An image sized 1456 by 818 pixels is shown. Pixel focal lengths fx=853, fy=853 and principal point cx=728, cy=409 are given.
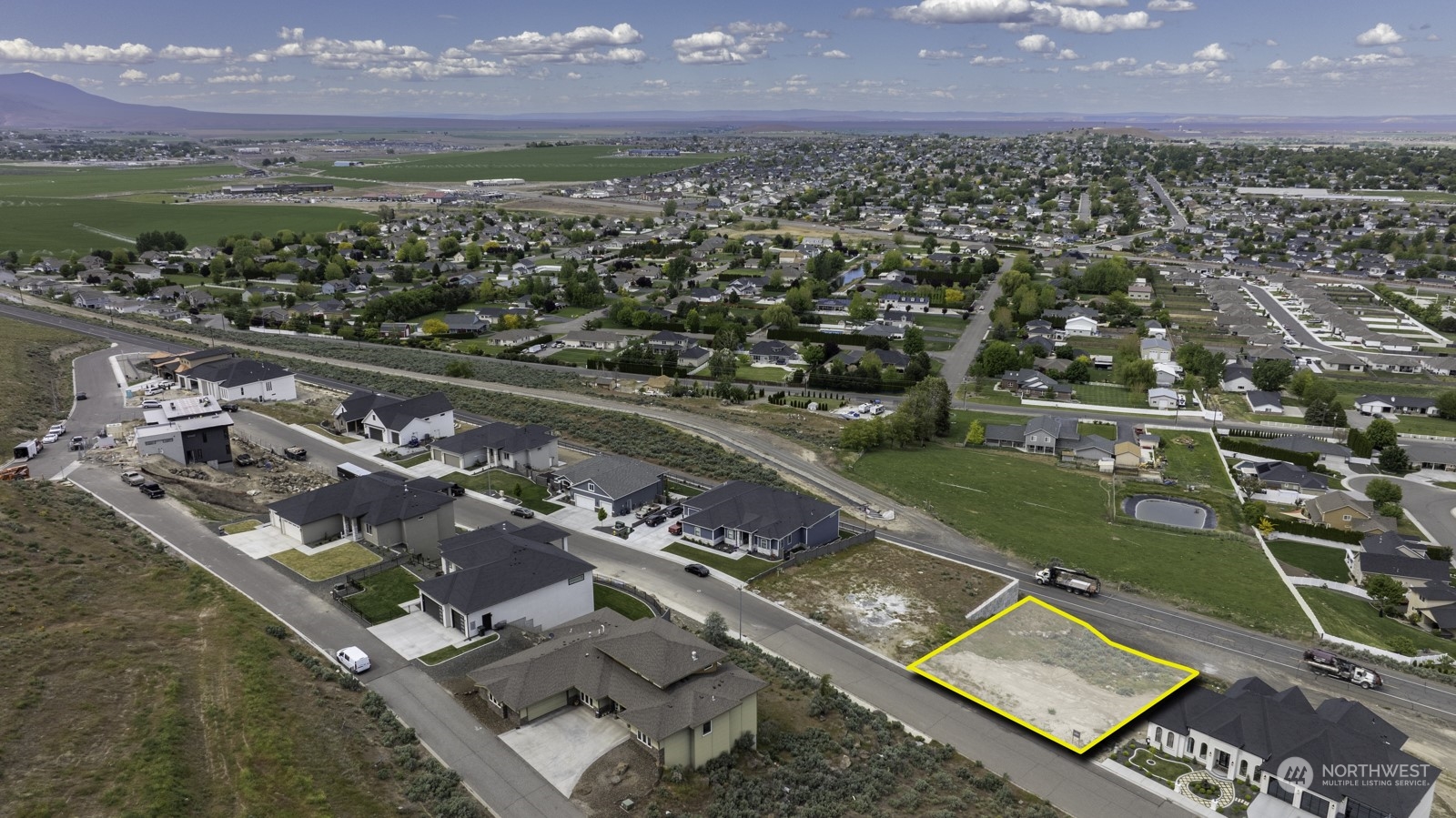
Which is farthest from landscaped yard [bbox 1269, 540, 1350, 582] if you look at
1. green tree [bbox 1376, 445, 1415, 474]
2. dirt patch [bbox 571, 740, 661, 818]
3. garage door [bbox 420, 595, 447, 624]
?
garage door [bbox 420, 595, 447, 624]

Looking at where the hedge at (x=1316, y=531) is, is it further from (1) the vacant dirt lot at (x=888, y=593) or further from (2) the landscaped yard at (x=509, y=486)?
(2) the landscaped yard at (x=509, y=486)

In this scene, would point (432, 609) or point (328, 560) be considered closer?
point (432, 609)

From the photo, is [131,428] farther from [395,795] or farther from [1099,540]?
[1099,540]

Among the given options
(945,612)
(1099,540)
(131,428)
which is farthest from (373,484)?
(1099,540)

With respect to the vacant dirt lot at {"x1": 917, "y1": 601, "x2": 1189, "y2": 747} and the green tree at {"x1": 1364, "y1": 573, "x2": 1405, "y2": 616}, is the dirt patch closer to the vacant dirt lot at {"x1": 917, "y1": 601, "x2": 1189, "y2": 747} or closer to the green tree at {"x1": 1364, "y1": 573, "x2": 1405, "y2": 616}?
the vacant dirt lot at {"x1": 917, "y1": 601, "x2": 1189, "y2": 747}

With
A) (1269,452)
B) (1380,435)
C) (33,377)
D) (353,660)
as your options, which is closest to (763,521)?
(353,660)

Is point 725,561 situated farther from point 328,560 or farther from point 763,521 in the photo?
point 328,560

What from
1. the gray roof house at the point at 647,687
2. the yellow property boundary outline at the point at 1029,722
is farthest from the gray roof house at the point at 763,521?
the gray roof house at the point at 647,687
